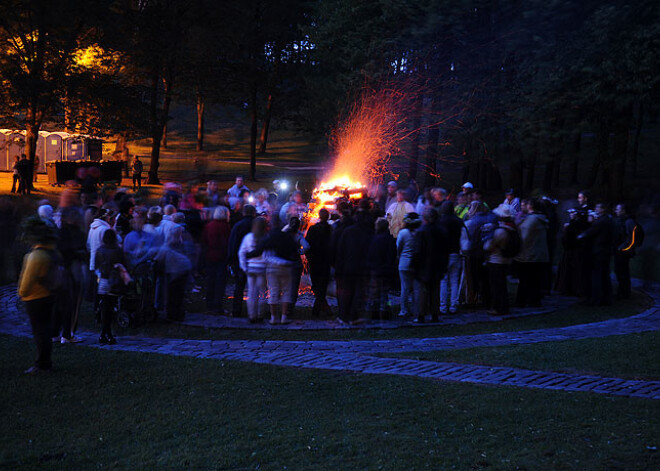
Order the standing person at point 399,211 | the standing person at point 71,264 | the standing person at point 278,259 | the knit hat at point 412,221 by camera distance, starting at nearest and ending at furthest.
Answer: the standing person at point 71,264, the standing person at point 278,259, the knit hat at point 412,221, the standing person at point 399,211

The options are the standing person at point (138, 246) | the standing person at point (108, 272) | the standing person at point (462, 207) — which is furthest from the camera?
the standing person at point (462, 207)

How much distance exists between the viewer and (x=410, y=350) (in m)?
10.6

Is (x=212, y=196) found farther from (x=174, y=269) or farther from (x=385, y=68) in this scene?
(x=385, y=68)

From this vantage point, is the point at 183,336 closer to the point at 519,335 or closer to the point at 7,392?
the point at 7,392

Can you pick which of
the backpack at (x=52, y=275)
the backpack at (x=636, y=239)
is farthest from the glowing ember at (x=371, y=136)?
the backpack at (x=52, y=275)

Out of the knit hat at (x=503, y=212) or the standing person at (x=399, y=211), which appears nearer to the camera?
the knit hat at (x=503, y=212)

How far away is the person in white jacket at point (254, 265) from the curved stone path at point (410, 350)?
4.39 feet

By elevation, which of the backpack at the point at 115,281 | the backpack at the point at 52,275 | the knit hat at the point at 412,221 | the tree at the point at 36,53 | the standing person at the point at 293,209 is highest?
the tree at the point at 36,53

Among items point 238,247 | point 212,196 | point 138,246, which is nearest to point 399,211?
point 238,247

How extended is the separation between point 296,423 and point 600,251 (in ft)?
28.7

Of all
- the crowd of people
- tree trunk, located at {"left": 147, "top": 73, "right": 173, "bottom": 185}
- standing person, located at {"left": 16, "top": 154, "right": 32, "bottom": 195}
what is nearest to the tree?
standing person, located at {"left": 16, "top": 154, "right": 32, "bottom": 195}

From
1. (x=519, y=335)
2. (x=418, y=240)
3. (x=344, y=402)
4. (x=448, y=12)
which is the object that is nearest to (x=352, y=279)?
(x=418, y=240)

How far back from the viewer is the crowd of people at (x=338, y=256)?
1141 cm

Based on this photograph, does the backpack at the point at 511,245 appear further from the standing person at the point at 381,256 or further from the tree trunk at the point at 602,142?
the tree trunk at the point at 602,142
